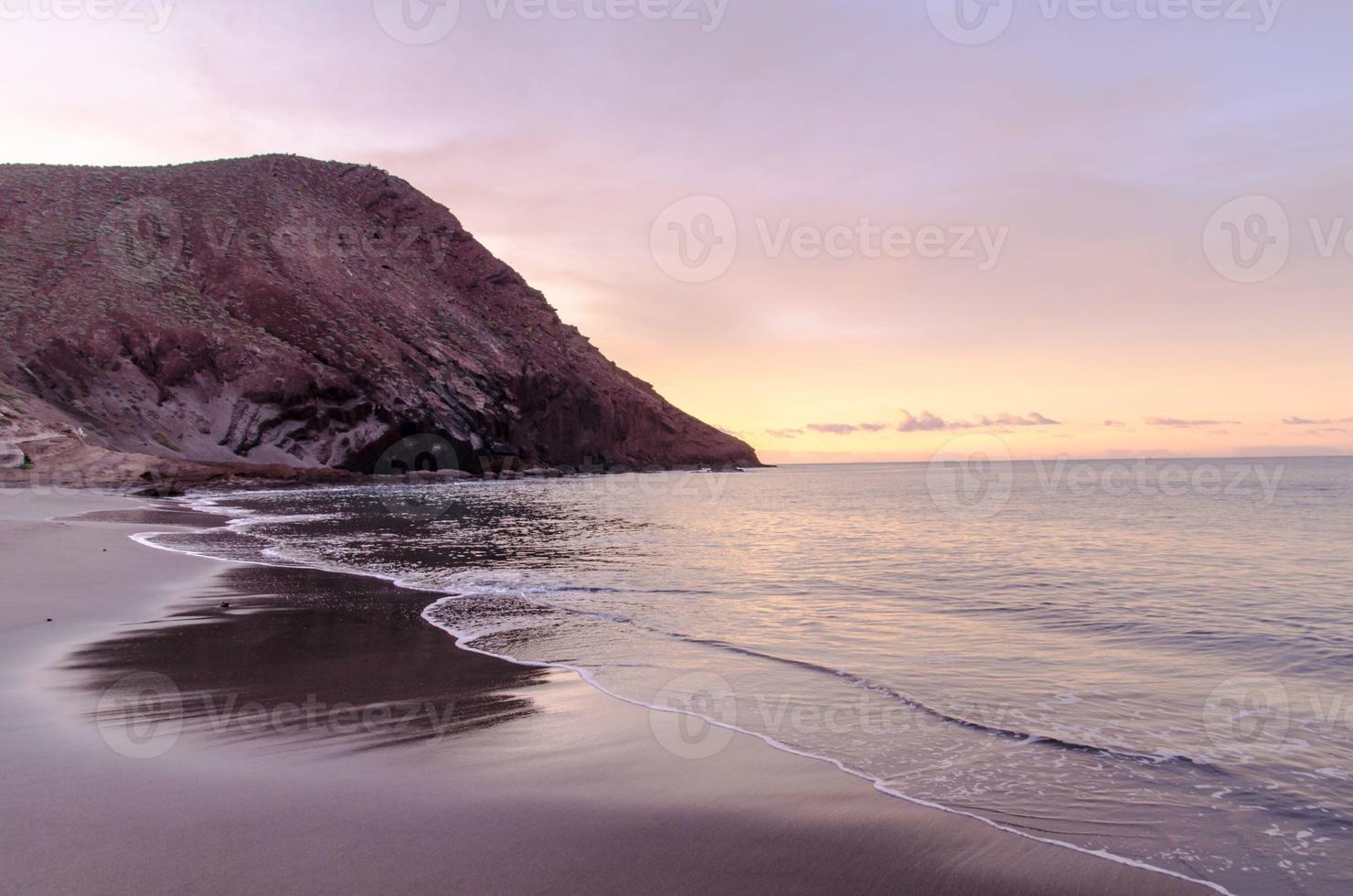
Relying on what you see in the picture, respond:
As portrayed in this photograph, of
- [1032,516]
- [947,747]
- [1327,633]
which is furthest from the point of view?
[1032,516]

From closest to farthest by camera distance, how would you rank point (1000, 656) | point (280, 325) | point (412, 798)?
point (412, 798) < point (1000, 656) < point (280, 325)

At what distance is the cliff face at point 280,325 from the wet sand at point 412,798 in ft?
153

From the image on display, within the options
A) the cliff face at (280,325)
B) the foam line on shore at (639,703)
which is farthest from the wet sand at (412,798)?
the cliff face at (280,325)

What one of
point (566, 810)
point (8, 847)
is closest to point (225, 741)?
point (8, 847)

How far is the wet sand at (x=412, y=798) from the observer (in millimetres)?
3428

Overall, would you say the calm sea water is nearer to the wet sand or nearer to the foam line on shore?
the foam line on shore

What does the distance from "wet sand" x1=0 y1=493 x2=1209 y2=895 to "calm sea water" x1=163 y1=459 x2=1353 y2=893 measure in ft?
1.50

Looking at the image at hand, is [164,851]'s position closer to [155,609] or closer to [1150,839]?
[1150,839]

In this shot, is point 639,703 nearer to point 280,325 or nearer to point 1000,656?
point 1000,656

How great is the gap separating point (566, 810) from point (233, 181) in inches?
3622

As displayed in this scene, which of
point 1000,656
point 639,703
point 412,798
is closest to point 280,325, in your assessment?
point 639,703

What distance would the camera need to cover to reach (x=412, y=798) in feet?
13.8

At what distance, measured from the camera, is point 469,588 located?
13.2 m

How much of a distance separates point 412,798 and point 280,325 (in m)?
70.0
